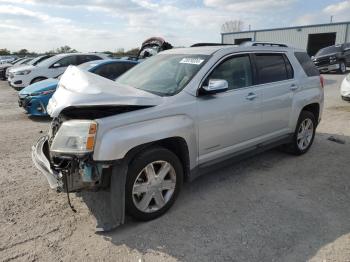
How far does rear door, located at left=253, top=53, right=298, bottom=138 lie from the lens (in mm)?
4609

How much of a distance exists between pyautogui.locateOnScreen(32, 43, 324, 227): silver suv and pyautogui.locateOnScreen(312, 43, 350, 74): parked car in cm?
1671

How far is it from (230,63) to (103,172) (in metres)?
2.14

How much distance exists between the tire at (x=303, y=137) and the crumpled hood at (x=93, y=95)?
115 inches

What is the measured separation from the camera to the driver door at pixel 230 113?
380 centimetres

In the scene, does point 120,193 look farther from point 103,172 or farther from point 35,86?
point 35,86

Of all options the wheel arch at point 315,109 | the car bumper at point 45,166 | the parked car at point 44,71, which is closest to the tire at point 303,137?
the wheel arch at point 315,109

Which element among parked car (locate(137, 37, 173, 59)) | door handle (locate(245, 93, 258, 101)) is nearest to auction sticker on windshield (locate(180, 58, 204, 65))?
door handle (locate(245, 93, 258, 101))

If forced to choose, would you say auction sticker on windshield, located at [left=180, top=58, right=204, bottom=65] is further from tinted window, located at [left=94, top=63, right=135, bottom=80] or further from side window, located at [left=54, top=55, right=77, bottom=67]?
side window, located at [left=54, top=55, right=77, bottom=67]

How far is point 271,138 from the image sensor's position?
16.1 feet

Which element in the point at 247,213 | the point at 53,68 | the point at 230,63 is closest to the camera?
the point at 247,213

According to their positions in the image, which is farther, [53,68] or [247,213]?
[53,68]

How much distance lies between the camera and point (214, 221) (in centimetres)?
350

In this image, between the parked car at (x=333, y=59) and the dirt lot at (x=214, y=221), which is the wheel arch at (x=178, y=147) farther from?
the parked car at (x=333, y=59)

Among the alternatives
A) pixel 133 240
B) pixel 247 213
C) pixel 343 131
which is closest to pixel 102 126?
pixel 133 240
